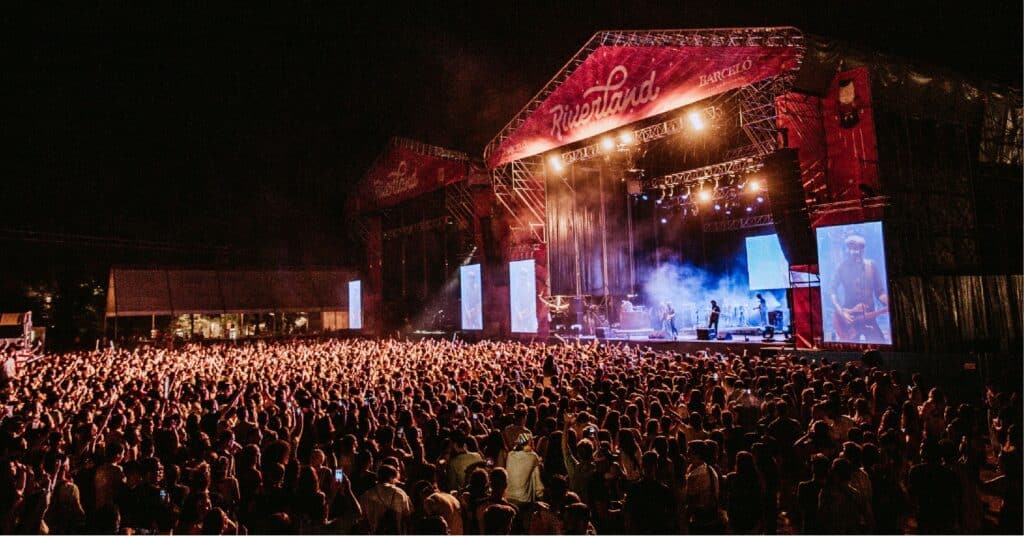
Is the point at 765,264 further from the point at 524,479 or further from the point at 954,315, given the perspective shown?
the point at 524,479

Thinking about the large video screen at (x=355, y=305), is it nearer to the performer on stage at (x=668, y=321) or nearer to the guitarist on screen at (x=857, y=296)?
the performer on stage at (x=668, y=321)

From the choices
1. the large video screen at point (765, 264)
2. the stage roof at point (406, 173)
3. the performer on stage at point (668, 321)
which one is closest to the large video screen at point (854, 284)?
the performer on stage at point (668, 321)

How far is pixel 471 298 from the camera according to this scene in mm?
25578

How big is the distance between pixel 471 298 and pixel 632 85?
1254cm

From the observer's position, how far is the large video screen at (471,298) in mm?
25109

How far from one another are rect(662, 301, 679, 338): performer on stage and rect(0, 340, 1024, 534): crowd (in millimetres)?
10229

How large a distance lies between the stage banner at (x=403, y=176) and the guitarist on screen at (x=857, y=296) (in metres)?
15.0

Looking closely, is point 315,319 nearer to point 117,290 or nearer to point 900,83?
point 117,290

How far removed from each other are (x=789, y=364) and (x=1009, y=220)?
10081 millimetres

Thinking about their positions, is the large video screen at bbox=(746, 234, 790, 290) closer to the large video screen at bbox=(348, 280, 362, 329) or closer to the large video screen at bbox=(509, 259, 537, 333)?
the large video screen at bbox=(509, 259, 537, 333)

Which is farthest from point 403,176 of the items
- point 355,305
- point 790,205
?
point 790,205

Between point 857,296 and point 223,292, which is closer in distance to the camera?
point 857,296

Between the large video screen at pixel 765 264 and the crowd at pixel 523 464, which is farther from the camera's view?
the large video screen at pixel 765 264

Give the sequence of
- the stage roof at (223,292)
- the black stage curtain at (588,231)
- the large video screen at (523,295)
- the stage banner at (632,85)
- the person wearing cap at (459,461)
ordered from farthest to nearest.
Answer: the stage roof at (223,292)
the large video screen at (523,295)
the black stage curtain at (588,231)
the stage banner at (632,85)
the person wearing cap at (459,461)
